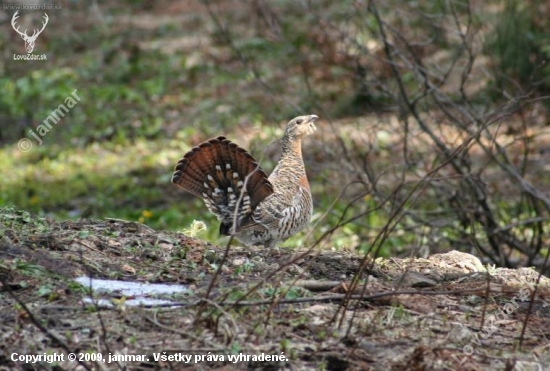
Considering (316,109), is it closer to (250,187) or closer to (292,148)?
(292,148)

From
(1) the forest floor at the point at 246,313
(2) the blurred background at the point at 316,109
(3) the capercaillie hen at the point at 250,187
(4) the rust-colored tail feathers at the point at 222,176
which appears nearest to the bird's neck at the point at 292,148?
(3) the capercaillie hen at the point at 250,187

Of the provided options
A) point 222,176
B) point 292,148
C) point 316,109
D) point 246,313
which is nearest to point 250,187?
point 222,176

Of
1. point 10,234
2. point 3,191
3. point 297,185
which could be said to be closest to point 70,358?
point 10,234

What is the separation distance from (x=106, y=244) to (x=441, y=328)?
214cm

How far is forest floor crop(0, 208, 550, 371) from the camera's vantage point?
A: 14.0 feet

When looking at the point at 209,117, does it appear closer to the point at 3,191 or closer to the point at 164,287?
the point at 3,191

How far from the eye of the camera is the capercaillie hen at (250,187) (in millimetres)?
6461

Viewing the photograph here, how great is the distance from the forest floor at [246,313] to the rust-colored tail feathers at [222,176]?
0.83 metres

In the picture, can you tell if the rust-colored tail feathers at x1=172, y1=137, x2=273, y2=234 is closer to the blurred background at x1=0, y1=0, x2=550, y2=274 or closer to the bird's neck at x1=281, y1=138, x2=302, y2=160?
the bird's neck at x1=281, y1=138, x2=302, y2=160

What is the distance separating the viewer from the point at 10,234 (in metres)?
5.45

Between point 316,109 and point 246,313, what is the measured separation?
27.5ft

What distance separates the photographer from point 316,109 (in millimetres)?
12781

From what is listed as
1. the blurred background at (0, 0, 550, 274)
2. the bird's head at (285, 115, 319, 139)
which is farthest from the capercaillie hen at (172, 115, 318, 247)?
the blurred background at (0, 0, 550, 274)

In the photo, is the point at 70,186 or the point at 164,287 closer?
the point at 164,287
